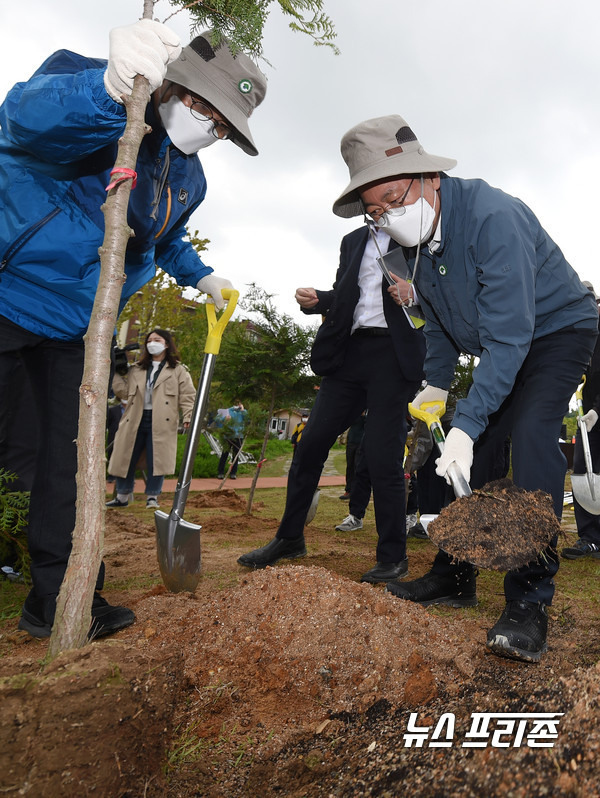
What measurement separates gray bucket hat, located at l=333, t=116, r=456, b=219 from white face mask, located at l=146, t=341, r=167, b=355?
197 inches

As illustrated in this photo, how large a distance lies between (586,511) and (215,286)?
371 cm

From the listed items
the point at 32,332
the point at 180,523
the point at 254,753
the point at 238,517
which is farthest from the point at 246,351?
the point at 254,753

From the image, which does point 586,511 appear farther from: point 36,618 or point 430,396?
point 36,618

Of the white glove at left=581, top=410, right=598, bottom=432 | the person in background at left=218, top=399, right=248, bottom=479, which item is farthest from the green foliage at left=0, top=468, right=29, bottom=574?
the person in background at left=218, top=399, right=248, bottom=479

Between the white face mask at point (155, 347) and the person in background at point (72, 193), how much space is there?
4.76 meters

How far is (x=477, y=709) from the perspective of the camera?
1549 millimetres

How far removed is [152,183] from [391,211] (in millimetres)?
1036

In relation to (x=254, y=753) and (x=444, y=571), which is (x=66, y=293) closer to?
(x=254, y=753)

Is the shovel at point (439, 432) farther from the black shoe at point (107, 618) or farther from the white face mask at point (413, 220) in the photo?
the black shoe at point (107, 618)

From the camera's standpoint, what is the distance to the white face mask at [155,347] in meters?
7.21

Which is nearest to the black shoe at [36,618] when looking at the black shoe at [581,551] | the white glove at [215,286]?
the white glove at [215,286]

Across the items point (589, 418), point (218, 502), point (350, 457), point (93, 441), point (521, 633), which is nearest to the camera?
point (93, 441)

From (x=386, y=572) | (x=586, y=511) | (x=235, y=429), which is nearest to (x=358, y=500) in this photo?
(x=586, y=511)

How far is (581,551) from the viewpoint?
4.52m
